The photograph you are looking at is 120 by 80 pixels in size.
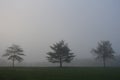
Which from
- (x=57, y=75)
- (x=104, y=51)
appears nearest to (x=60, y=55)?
(x=104, y=51)

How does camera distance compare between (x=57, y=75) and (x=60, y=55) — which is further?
(x=60, y=55)

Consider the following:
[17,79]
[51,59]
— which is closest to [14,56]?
[51,59]

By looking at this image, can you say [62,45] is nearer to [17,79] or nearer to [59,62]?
[59,62]

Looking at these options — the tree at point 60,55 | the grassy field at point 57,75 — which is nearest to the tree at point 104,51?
the tree at point 60,55

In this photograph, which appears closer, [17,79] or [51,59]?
[17,79]

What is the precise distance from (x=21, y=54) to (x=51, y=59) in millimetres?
7638

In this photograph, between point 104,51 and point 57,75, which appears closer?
point 57,75

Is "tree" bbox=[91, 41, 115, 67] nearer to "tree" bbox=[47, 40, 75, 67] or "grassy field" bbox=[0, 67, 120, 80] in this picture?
"tree" bbox=[47, 40, 75, 67]

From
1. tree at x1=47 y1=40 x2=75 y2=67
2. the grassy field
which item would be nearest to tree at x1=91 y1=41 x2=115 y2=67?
tree at x1=47 y1=40 x2=75 y2=67

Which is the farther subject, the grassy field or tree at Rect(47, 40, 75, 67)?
tree at Rect(47, 40, 75, 67)

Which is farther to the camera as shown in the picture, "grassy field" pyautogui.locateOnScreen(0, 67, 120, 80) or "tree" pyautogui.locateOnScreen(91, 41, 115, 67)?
"tree" pyautogui.locateOnScreen(91, 41, 115, 67)

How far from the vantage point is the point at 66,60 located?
179 ft

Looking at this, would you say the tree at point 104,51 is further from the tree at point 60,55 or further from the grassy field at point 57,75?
the grassy field at point 57,75

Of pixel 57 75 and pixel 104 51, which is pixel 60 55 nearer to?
pixel 104 51
